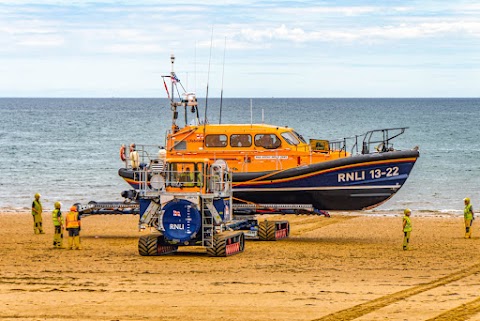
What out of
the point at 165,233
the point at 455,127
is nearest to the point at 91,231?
the point at 165,233

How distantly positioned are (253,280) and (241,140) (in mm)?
7280

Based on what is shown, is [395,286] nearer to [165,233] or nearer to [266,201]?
[165,233]

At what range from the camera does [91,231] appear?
26.7 m

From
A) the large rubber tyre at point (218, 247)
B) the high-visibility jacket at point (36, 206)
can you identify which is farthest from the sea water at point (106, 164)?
the high-visibility jacket at point (36, 206)

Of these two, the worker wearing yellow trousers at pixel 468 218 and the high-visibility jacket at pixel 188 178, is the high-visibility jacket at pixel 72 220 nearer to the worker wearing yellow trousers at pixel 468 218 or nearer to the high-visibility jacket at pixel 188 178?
the high-visibility jacket at pixel 188 178

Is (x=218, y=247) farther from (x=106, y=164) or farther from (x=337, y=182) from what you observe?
(x=106, y=164)

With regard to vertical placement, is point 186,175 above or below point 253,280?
above

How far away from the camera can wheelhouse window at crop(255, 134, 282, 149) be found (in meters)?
24.2

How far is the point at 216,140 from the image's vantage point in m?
24.3

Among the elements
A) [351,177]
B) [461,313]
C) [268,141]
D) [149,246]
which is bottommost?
[461,313]

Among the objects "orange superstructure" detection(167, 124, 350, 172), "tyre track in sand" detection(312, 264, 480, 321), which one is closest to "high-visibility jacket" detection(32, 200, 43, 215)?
"orange superstructure" detection(167, 124, 350, 172)

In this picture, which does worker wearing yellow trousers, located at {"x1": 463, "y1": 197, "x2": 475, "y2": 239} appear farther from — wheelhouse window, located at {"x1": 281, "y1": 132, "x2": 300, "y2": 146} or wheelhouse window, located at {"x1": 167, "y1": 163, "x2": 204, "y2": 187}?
wheelhouse window, located at {"x1": 167, "y1": 163, "x2": 204, "y2": 187}

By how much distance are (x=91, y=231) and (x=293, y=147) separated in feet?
20.3

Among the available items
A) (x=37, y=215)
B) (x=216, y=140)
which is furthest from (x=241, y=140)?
(x=37, y=215)
